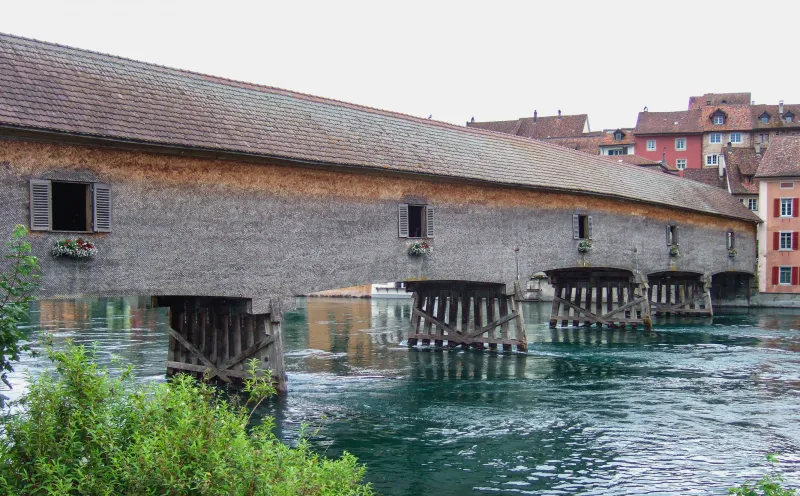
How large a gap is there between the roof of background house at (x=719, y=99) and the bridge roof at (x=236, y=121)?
4931 centimetres

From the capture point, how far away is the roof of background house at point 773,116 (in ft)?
201

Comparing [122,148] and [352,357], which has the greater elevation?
[122,148]

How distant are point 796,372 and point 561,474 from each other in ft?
36.1

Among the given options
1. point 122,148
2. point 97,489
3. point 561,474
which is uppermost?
point 122,148

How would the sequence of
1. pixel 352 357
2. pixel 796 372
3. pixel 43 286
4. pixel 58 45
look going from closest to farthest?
pixel 43 286, pixel 58 45, pixel 796 372, pixel 352 357

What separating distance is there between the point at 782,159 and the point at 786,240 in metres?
4.01

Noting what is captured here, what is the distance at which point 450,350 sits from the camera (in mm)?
24094

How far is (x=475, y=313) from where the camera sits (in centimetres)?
2398

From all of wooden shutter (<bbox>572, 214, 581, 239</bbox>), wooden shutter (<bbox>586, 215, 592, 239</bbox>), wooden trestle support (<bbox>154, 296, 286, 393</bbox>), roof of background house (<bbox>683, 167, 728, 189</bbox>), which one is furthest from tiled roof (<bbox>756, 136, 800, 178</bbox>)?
wooden trestle support (<bbox>154, 296, 286, 393</bbox>)

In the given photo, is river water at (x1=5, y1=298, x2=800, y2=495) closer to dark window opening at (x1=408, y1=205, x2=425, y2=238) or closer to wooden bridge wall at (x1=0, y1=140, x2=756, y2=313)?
wooden bridge wall at (x1=0, y1=140, x2=756, y2=313)

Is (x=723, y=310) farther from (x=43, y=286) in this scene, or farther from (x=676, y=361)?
(x=43, y=286)

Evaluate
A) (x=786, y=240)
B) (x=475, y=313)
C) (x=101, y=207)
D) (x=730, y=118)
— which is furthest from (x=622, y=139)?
(x=101, y=207)

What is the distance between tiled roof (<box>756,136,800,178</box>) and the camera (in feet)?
133

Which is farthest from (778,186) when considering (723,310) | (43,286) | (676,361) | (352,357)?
(43,286)
